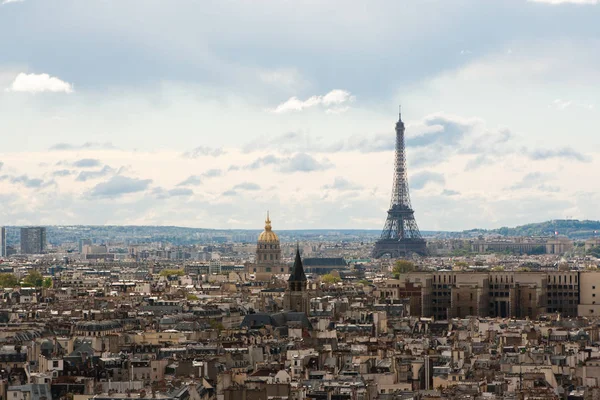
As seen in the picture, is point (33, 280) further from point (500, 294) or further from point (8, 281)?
point (500, 294)

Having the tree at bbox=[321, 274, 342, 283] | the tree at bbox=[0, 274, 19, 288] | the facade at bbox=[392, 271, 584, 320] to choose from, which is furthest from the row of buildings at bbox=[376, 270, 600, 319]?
the tree at bbox=[0, 274, 19, 288]

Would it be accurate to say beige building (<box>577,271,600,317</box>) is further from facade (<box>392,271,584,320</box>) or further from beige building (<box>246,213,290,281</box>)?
beige building (<box>246,213,290,281</box>)

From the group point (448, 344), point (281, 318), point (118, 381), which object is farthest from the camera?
point (281, 318)

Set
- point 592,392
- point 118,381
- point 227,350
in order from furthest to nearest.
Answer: point 227,350 < point 118,381 < point 592,392

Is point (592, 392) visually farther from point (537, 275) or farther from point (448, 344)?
point (537, 275)

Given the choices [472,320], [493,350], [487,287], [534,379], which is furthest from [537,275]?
[534,379]

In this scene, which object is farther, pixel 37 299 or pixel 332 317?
pixel 37 299

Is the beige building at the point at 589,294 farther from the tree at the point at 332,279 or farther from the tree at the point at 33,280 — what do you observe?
the tree at the point at 33,280
